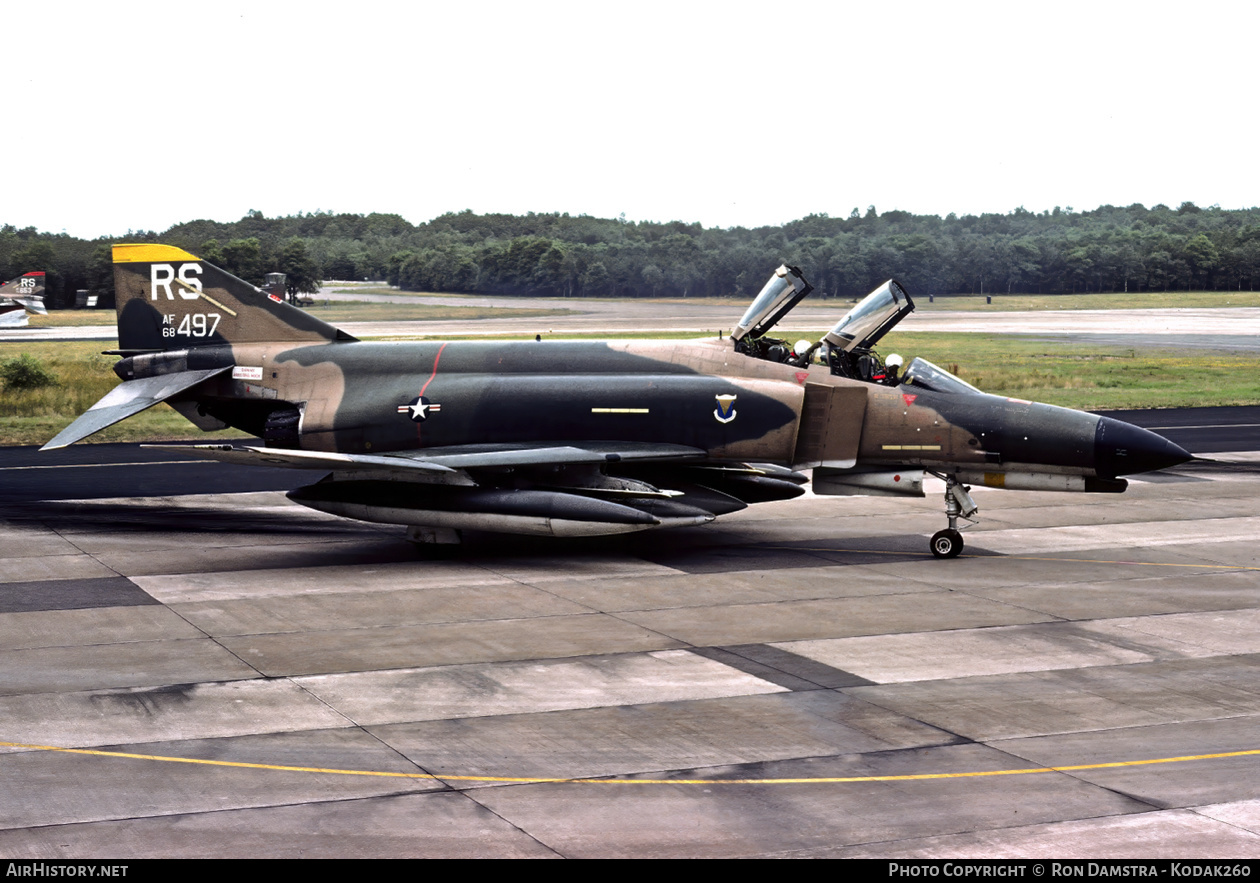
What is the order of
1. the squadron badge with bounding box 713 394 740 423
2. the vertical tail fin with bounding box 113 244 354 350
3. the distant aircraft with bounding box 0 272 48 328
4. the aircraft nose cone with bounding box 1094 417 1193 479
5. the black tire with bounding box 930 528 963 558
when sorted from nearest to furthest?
the aircraft nose cone with bounding box 1094 417 1193 479 → the black tire with bounding box 930 528 963 558 → the squadron badge with bounding box 713 394 740 423 → the vertical tail fin with bounding box 113 244 354 350 → the distant aircraft with bounding box 0 272 48 328

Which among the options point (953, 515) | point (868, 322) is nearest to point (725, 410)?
point (868, 322)

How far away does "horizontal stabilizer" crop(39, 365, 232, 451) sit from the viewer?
1766 centimetres

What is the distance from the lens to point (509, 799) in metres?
8.63

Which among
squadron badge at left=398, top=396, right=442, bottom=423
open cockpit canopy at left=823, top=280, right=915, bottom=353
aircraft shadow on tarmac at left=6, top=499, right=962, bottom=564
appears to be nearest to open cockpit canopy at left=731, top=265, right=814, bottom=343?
open cockpit canopy at left=823, top=280, right=915, bottom=353

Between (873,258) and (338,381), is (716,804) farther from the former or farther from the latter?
(873,258)

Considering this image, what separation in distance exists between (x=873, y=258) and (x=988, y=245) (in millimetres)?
19802

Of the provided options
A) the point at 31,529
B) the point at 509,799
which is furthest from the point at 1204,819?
the point at 31,529

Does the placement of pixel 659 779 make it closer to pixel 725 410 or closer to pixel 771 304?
pixel 725 410

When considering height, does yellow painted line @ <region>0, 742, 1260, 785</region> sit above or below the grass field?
below

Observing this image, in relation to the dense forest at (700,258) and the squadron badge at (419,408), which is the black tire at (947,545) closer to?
the squadron badge at (419,408)

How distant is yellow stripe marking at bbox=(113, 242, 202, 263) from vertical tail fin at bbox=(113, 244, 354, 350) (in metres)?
0.07

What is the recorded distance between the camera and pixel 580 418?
17.5 metres

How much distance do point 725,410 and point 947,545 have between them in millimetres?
3405

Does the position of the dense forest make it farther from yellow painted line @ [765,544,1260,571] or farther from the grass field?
yellow painted line @ [765,544,1260,571]
